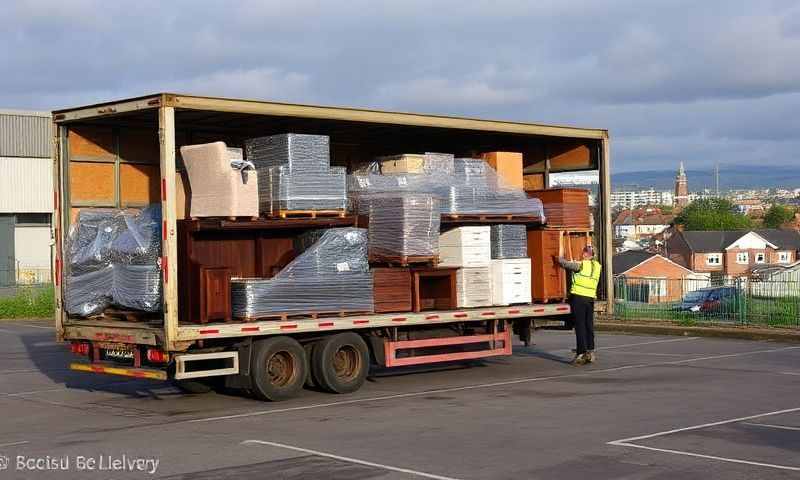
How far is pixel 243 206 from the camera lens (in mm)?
13500

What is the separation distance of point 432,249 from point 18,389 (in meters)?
6.04

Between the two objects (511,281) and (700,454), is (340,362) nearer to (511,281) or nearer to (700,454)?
(511,281)

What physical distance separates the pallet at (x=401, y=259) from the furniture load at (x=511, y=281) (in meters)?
1.24

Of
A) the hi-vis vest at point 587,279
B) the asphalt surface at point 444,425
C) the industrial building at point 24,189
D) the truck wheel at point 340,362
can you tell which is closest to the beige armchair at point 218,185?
the truck wheel at point 340,362

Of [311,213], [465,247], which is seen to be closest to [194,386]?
[311,213]

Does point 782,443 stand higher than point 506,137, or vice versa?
point 506,137

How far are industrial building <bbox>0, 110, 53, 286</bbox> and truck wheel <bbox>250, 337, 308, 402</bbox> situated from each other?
3805cm

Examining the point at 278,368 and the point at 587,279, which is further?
the point at 587,279

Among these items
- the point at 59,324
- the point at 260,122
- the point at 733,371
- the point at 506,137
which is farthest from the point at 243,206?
the point at 733,371

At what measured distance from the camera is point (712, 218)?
143 metres

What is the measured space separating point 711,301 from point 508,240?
994 centimetres

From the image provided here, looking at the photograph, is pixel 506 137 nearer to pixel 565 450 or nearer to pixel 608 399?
pixel 608 399

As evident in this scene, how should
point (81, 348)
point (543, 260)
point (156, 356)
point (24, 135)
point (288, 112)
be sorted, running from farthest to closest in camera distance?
point (24, 135) < point (543, 260) < point (81, 348) < point (288, 112) < point (156, 356)

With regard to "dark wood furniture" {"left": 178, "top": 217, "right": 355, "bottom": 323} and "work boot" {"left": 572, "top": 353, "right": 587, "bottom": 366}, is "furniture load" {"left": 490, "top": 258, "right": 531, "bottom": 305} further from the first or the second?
"dark wood furniture" {"left": 178, "top": 217, "right": 355, "bottom": 323}
